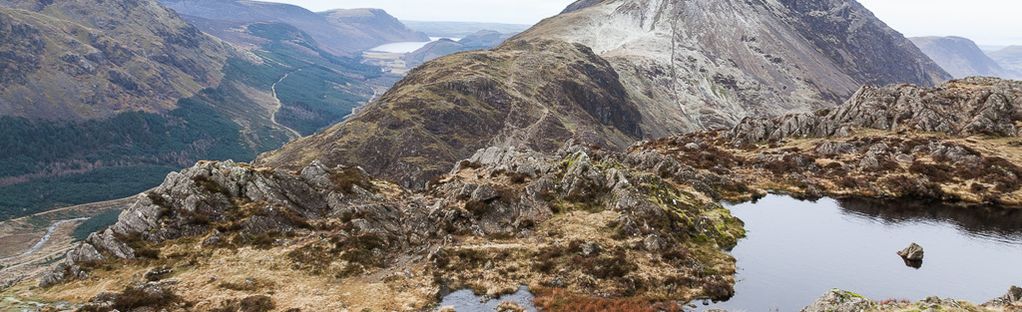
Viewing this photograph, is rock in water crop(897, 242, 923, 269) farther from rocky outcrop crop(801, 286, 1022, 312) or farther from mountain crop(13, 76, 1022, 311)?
rocky outcrop crop(801, 286, 1022, 312)

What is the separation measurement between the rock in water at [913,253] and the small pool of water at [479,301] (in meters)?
43.2

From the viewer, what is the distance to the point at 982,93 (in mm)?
120750

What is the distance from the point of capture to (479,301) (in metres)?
50.2

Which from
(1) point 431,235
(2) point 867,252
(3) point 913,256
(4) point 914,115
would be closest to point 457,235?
(1) point 431,235

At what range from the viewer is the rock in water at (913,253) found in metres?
63.4

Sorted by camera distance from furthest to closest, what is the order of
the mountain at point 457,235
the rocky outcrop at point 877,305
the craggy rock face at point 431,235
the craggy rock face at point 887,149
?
the craggy rock face at point 887,149 → the craggy rock face at point 431,235 → the mountain at point 457,235 → the rocky outcrop at point 877,305

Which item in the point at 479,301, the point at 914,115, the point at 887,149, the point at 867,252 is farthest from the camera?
the point at 914,115

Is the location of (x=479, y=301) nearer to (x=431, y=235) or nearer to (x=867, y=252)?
(x=431, y=235)

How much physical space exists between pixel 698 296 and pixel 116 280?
5014 cm

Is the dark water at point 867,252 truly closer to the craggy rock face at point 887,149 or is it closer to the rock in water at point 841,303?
the craggy rock face at point 887,149

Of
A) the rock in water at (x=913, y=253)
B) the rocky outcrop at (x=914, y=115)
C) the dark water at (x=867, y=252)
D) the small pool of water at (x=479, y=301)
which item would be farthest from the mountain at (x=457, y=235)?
the rocky outcrop at (x=914, y=115)

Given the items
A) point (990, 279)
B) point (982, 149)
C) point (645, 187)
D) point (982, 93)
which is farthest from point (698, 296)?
point (982, 93)

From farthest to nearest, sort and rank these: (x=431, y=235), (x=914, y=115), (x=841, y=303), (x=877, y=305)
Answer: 1. (x=914, y=115)
2. (x=431, y=235)
3. (x=841, y=303)
4. (x=877, y=305)

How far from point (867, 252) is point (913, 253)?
4.45m
